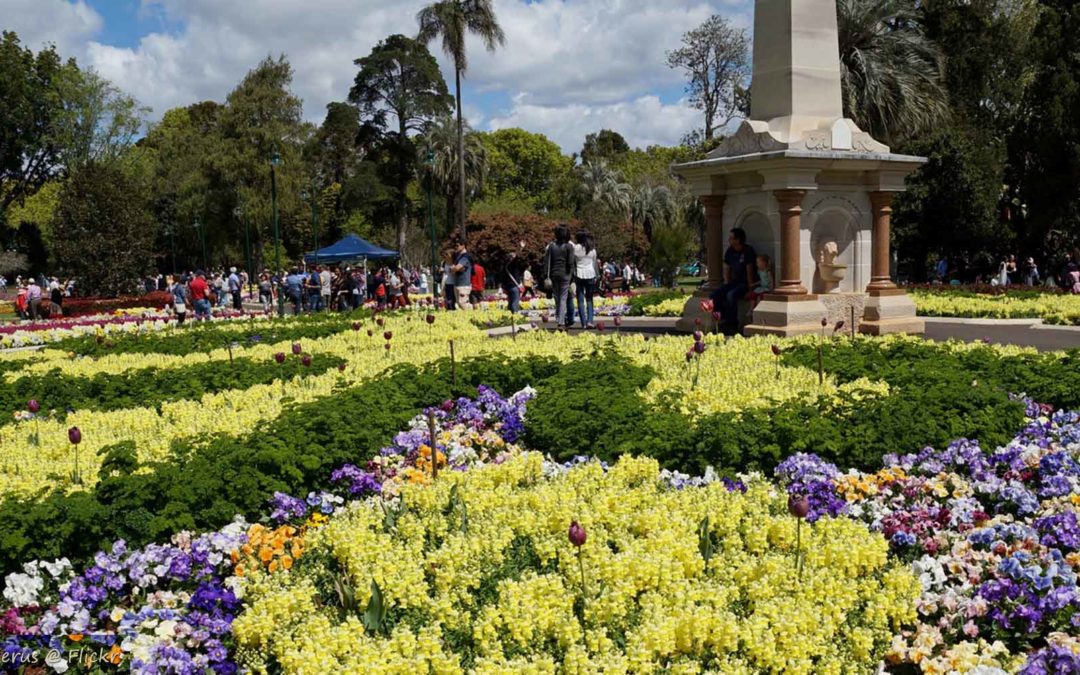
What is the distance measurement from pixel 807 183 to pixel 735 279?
5.00 ft

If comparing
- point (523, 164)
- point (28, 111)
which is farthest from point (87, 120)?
point (523, 164)

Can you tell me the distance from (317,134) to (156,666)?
56.5 m

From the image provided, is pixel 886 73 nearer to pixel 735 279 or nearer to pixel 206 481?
pixel 735 279

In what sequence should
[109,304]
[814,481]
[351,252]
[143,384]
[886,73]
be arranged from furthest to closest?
[351,252], [109,304], [886,73], [143,384], [814,481]

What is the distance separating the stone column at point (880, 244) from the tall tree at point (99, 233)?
2665 centimetres

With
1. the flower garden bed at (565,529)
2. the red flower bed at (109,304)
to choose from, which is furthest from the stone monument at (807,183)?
the red flower bed at (109,304)

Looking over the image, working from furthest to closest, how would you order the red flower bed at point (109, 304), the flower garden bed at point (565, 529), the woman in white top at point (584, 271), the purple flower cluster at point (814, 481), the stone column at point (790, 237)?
the red flower bed at point (109, 304) < the woman in white top at point (584, 271) < the stone column at point (790, 237) < the purple flower cluster at point (814, 481) < the flower garden bed at point (565, 529)

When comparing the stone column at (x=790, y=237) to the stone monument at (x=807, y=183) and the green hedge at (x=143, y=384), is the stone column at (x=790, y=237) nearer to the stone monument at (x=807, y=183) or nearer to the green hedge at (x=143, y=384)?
the stone monument at (x=807, y=183)

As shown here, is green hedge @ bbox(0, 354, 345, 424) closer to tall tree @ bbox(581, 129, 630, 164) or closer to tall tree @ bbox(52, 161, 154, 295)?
tall tree @ bbox(52, 161, 154, 295)

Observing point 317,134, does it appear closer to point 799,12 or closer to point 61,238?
point 61,238

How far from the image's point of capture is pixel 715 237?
40.3ft

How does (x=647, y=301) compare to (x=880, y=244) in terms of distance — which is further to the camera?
(x=647, y=301)

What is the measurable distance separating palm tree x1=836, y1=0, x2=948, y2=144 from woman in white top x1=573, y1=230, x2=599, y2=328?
465 inches

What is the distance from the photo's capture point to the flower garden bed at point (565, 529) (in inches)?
131
